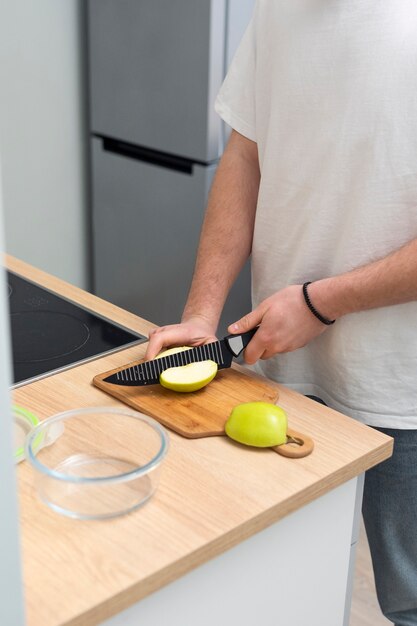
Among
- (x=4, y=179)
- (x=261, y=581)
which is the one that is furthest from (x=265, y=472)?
(x=4, y=179)

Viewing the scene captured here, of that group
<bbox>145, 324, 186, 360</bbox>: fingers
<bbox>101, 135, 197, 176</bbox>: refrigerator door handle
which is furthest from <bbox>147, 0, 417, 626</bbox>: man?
<bbox>101, 135, 197, 176</bbox>: refrigerator door handle

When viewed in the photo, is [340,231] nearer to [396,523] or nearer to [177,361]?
[177,361]

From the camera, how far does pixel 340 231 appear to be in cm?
133

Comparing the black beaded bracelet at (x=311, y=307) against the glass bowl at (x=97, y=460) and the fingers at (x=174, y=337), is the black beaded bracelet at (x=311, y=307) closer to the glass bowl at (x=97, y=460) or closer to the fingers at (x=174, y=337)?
the fingers at (x=174, y=337)

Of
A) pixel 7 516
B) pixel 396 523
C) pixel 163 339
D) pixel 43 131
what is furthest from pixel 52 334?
pixel 43 131

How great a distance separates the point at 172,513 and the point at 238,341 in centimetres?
37

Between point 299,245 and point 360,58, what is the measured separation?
296mm

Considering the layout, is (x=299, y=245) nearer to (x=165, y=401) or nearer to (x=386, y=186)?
(x=386, y=186)

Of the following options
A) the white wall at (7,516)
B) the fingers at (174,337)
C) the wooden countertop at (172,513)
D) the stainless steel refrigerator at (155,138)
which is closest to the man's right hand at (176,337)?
the fingers at (174,337)

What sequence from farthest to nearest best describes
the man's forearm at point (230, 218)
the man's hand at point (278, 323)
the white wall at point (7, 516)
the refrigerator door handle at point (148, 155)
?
the refrigerator door handle at point (148, 155) → the man's forearm at point (230, 218) → the man's hand at point (278, 323) → the white wall at point (7, 516)

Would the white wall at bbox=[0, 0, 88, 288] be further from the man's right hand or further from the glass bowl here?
the glass bowl

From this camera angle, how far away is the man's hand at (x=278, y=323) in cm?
127

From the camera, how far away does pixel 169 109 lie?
2.45m

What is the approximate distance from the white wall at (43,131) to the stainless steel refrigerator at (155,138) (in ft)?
0.23
